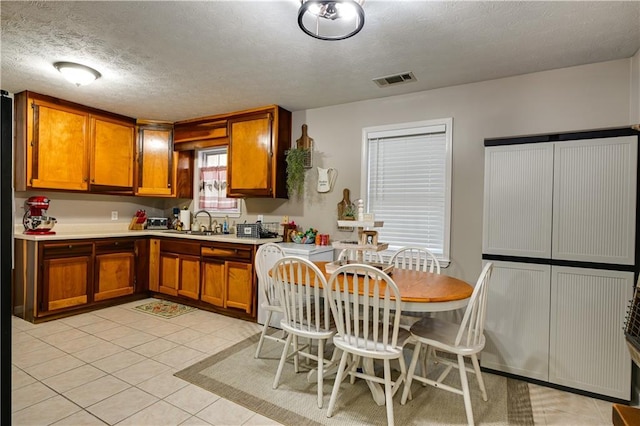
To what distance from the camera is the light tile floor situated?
2.01 meters

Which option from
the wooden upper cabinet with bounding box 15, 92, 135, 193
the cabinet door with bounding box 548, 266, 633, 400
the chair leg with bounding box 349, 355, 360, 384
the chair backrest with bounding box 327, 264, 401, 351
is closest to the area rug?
the wooden upper cabinet with bounding box 15, 92, 135, 193

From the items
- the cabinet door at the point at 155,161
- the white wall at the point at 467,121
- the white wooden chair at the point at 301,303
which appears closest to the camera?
the white wooden chair at the point at 301,303

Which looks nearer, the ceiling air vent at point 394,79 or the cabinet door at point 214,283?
the ceiling air vent at point 394,79

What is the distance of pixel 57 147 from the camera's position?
3.77 m

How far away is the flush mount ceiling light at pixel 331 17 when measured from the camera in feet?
5.87

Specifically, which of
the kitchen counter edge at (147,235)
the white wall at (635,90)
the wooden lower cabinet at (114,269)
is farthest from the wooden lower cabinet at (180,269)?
the white wall at (635,90)

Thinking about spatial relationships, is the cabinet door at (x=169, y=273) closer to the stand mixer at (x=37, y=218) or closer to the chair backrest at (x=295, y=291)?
the stand mixer at (x=37, y=218)

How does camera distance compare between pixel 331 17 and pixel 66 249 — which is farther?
pixel 66 249

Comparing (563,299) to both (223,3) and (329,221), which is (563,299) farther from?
(223,3)

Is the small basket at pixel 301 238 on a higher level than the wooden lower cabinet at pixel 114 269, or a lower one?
higher

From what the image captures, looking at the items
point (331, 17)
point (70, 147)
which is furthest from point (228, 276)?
point (331, 17)

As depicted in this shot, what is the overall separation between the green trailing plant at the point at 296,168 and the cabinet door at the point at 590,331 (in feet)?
8.54

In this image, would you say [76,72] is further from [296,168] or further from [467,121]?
[467,121]

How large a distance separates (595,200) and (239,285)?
3340 mm
